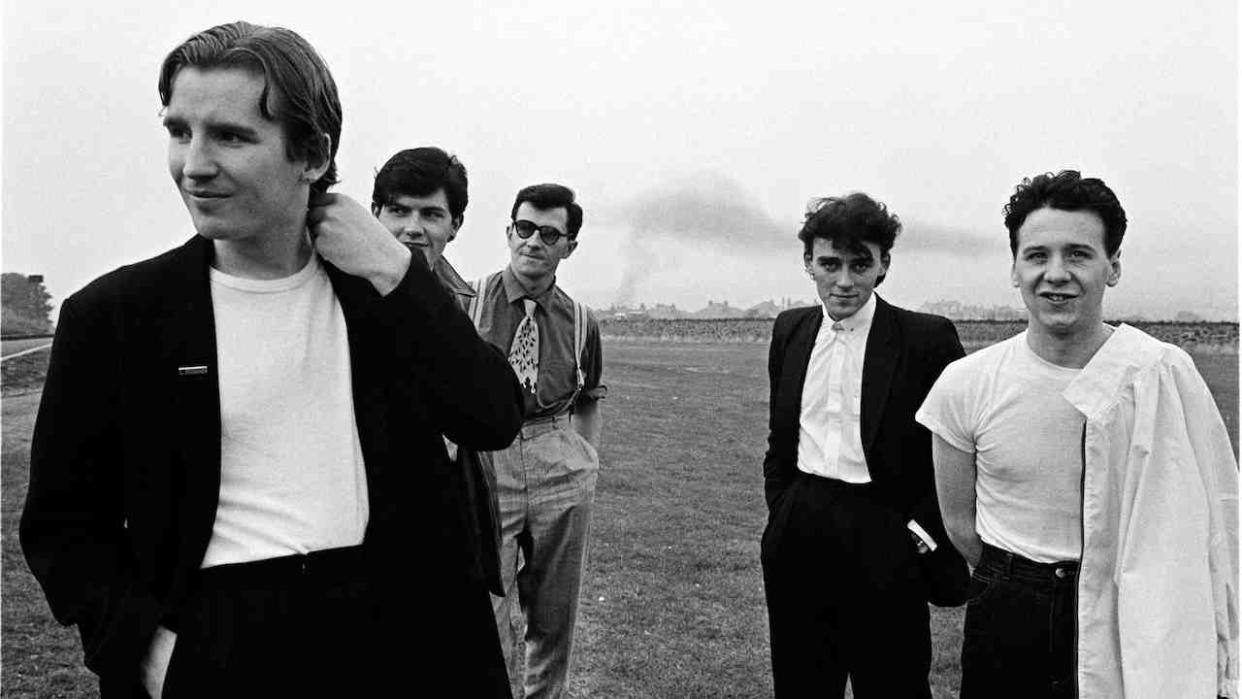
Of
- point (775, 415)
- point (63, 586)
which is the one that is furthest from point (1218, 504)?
point (63, 586)

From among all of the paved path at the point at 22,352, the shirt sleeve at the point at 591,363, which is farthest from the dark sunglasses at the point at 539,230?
the paved path at the point at 22,352

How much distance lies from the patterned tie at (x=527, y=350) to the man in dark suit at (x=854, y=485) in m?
1.13

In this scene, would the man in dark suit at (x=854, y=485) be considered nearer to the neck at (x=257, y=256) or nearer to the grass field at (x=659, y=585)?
the grass field at (x=659, y=585)

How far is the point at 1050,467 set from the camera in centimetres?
296

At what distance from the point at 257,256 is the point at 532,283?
7.48ft

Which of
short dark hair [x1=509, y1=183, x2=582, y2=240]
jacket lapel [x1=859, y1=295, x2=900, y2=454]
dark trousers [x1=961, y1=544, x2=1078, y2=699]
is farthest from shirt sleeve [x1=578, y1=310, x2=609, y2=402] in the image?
dark trousers [x1=961, y1=544, x2=1078, y2=699]

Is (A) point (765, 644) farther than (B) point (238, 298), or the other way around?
(A) point (765, 644)

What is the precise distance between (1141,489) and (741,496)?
25.8 ft

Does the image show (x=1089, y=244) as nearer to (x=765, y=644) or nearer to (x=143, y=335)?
(x=143, y=335)

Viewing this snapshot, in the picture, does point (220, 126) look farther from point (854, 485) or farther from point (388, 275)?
point (854, 485)

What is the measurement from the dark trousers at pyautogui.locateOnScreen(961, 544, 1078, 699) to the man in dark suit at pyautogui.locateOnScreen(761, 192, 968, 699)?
584mm

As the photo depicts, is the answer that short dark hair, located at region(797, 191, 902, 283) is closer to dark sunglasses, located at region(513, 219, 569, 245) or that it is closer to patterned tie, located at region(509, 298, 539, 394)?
dark sunglasses, located at region(513, 219, 569, 245)

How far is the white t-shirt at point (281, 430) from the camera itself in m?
1.68

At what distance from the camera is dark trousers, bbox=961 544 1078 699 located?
2859mm
